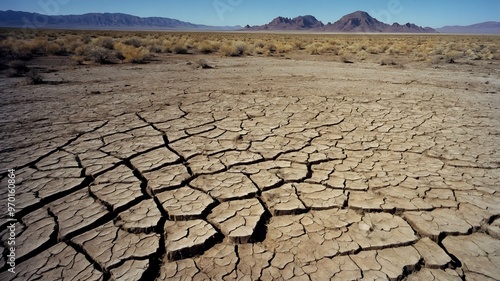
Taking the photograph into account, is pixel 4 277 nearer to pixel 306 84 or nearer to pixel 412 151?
pixel 412 151

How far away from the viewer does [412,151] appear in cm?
334

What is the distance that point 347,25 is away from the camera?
144875mm

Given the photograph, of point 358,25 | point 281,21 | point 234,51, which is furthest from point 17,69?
point 281,21

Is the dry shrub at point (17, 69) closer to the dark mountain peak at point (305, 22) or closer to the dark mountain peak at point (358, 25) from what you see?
the dark mountain peak at point (358, 25)

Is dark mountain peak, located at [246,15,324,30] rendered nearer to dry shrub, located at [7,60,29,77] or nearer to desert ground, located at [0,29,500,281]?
dry shrub, located at [7,60,29,77]

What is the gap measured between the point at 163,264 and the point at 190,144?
1834 mm

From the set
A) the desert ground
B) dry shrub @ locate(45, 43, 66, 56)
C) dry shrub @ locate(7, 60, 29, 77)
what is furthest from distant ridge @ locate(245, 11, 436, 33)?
the desert ground

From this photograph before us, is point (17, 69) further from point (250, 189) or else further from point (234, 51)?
point (234, 51)

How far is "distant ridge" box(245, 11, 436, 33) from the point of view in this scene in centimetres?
14312

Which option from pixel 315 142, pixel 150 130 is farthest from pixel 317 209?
pixel 150 130

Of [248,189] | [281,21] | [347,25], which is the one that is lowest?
[248,189]

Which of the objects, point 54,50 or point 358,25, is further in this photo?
point 358,25

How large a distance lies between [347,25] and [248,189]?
531 ft

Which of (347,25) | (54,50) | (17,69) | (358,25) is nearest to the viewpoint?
(17,69)
